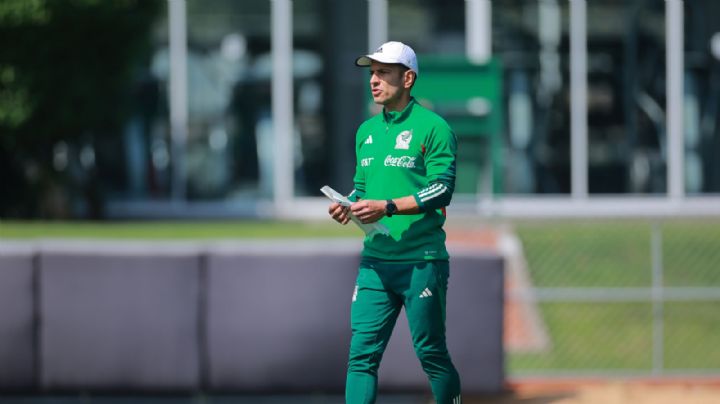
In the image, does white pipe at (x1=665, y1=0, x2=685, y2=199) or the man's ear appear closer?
the man's ear

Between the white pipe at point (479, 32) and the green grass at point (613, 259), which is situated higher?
→ the white pipe at point (479, 32)

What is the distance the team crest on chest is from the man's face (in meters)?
0.17

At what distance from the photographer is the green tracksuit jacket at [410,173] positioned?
601 cm

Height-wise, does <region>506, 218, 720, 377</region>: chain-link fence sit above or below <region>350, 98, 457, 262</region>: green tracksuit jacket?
below

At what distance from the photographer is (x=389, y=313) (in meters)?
6.21

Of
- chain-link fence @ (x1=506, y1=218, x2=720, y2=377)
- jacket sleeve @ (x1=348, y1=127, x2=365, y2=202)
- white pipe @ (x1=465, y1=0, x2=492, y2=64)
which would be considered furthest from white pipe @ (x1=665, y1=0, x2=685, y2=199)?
jacket sleeve @ (x1=348, y1=127, x2=365, y2=202)

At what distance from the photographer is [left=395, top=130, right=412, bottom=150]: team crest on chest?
19.9ft

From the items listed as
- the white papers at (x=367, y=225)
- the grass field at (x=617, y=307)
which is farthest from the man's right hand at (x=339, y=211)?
the grass field at (x=617, y=307)

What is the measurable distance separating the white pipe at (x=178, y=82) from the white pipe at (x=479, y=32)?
14.8ft

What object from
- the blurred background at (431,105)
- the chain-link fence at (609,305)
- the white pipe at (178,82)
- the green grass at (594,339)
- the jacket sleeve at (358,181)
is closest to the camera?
the jacket sleeve at (358,181)

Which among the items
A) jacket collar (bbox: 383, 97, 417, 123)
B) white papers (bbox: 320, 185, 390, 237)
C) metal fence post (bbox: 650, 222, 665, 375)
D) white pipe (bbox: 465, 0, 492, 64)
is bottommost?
metal fence post (bbox: 650, 222, 665, 375)

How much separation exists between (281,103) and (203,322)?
39.9ft

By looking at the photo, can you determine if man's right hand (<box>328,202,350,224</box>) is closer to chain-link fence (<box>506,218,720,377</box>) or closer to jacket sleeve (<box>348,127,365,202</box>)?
jacket sleeve (<box>348,127,365,202</box>)

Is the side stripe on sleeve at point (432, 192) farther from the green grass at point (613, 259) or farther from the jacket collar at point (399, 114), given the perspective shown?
the green grass at point (613, 259)
